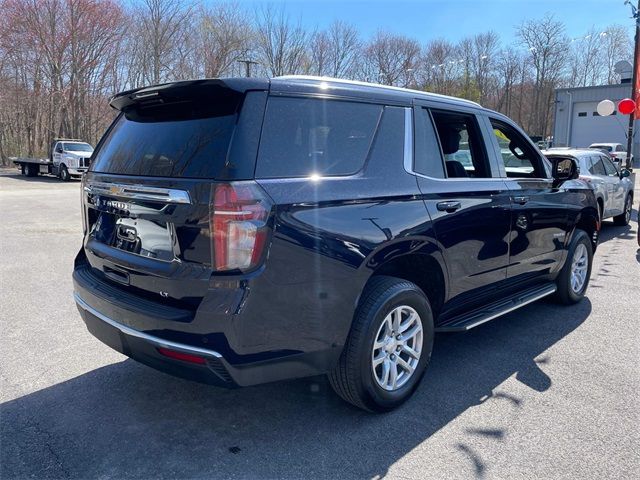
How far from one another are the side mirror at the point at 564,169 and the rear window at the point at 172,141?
A: 3552 mm

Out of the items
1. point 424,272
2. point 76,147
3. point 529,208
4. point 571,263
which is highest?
point 76,147

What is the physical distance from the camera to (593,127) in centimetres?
4338

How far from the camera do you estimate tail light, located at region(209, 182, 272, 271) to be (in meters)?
2.39

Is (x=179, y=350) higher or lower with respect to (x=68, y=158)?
lower

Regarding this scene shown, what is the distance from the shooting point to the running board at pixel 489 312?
3.62 meters

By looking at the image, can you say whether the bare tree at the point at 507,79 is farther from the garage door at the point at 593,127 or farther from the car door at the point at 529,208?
the car door at the point at 529,208

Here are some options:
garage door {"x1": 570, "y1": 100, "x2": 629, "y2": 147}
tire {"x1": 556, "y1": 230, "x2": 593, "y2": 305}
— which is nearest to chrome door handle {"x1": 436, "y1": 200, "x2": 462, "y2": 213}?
tire {"x1": 556, "y1": 230, "x2": 593, "y2": 305}

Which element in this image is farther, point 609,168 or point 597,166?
point 609,168

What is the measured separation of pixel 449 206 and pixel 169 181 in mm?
1849

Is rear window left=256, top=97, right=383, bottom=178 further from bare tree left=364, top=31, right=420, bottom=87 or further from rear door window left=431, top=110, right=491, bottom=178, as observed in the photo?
bare tree left=364, top=31, right=420, bottom=87

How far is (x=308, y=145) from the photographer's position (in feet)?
9.11

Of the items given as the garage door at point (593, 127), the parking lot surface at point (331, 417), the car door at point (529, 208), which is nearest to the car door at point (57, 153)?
the parking lot surface at point (331, 417)

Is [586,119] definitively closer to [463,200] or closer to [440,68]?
[440,68]

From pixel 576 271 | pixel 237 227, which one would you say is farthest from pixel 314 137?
pixel 576 271
